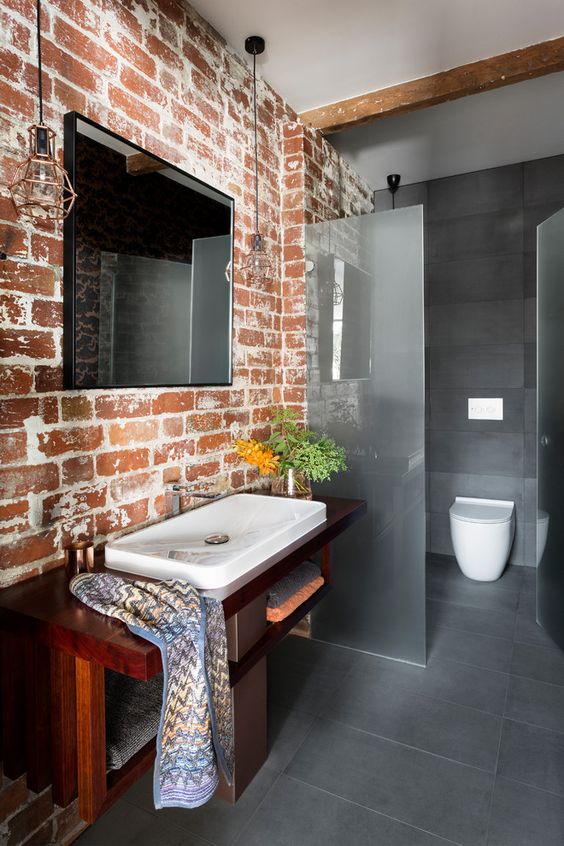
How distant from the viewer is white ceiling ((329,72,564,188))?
2.79m

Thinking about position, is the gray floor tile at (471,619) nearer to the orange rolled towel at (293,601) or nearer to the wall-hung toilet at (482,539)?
the wall-hung toilet at (482,539)

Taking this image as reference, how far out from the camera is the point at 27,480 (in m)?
1.40

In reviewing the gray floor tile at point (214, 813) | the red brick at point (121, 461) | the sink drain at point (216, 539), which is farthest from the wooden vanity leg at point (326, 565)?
the red brick at point (121, 461)

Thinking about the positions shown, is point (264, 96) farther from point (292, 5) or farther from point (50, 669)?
point (50, 669)

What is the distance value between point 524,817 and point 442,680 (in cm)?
74

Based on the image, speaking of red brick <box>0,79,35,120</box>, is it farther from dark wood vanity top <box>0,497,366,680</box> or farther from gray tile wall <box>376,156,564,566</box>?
gray tile wall <box>376,156,564,566</box>

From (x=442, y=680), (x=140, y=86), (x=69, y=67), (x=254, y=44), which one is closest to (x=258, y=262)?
(x=140, y=86)

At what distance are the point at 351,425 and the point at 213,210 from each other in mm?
1169

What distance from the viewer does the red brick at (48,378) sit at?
4.72 feet

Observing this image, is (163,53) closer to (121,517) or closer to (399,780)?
(121,517)

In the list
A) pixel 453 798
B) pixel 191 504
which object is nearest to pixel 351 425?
pixel 191 504

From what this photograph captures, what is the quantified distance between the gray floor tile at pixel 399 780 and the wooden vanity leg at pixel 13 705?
0.93 meters

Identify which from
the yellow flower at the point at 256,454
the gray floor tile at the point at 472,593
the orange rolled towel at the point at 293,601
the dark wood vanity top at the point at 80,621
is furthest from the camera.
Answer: the gray floor tile at the point at 472,593

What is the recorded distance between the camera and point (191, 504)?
2049 millimetres
